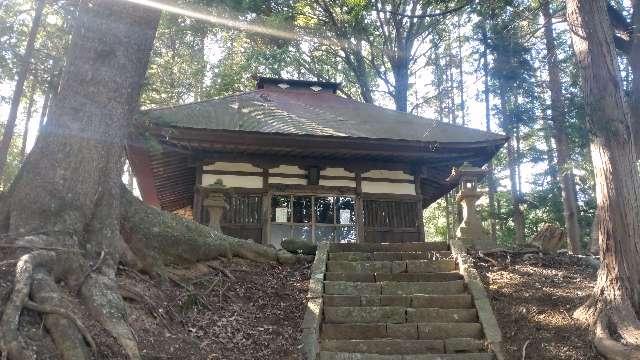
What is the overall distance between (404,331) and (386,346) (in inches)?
14.7

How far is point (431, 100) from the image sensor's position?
28938mm

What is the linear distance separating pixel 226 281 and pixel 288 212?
5.03 metres

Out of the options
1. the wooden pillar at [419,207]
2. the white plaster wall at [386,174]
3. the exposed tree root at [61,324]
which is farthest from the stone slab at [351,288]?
the white plaster wall at [386,174]

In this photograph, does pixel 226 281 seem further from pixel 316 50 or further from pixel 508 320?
pixel 316 50

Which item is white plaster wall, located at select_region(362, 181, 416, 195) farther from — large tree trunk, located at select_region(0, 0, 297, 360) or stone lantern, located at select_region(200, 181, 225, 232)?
large tree trunk, located at select_region(0, 0, 297, 360)

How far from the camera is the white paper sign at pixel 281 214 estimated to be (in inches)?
454

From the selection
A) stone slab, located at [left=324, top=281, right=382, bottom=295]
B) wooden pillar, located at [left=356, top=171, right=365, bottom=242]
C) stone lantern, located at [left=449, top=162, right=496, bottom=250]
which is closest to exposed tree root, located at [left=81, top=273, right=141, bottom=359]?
stone slab, located at [left=324, top=281, right=382, bottom=295]

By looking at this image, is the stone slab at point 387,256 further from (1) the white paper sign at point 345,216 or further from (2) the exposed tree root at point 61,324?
(2) the exposed tree root at point 61,324

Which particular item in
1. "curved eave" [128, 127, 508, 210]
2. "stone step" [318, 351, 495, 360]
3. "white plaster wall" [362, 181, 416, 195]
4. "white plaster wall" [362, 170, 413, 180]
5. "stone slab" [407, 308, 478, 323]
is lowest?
"stone step" [318, 351, 495, 360]

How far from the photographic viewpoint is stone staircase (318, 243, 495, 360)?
19.6 ft

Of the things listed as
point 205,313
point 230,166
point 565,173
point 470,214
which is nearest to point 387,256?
point 470,214

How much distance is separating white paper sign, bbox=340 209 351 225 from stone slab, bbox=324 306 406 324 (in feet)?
17.2

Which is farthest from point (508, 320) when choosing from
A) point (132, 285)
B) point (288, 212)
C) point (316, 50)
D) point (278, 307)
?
point (316, 50)

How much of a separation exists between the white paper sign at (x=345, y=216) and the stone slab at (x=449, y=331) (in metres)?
5.64
